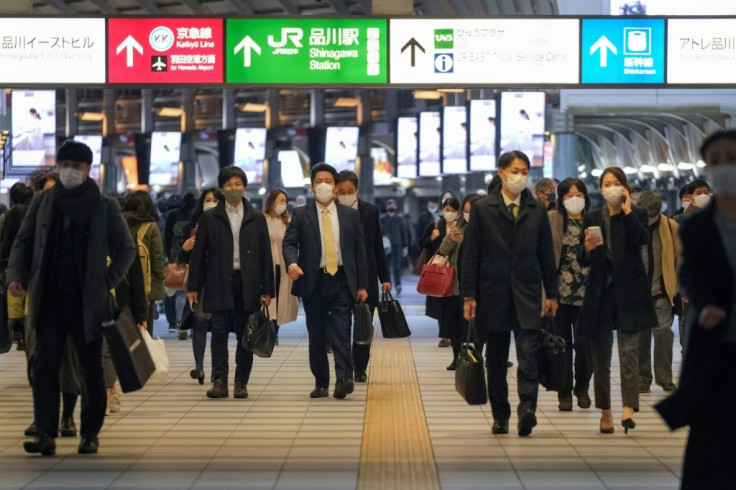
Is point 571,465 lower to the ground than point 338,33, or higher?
lower

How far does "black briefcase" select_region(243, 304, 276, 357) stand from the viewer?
948cm

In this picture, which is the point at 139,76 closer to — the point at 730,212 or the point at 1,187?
the point at 730,212

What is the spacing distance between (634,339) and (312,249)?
2611 millimetres

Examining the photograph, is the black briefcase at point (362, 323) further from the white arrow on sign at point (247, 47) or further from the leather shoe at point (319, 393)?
the white arrow on sign at point (247, 47)

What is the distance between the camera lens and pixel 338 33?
13.8m

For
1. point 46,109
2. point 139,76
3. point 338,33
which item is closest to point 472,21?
point 338,33

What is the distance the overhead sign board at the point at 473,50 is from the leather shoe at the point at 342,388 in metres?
4.80

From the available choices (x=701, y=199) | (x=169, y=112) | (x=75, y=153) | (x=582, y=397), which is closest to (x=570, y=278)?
(x=582, y=397)

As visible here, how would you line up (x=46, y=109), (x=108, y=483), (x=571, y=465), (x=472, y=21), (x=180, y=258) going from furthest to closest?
(x=46, y=109)
(x=472, y=21)
(x=180, y=258)
(x=571, y=465)
(x=108, y=483)

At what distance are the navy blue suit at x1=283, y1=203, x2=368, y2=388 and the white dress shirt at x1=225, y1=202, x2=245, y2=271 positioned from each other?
0.39 meters

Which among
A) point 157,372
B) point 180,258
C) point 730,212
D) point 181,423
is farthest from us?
point 180,258

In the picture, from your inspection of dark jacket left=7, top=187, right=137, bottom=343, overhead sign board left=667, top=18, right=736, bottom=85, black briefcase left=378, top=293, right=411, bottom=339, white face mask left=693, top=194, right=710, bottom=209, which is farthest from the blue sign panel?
dark jacket left=7, top=187, right=137, bottom=343

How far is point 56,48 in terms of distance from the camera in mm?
13648

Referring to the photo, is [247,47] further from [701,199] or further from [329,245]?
[701,199]
